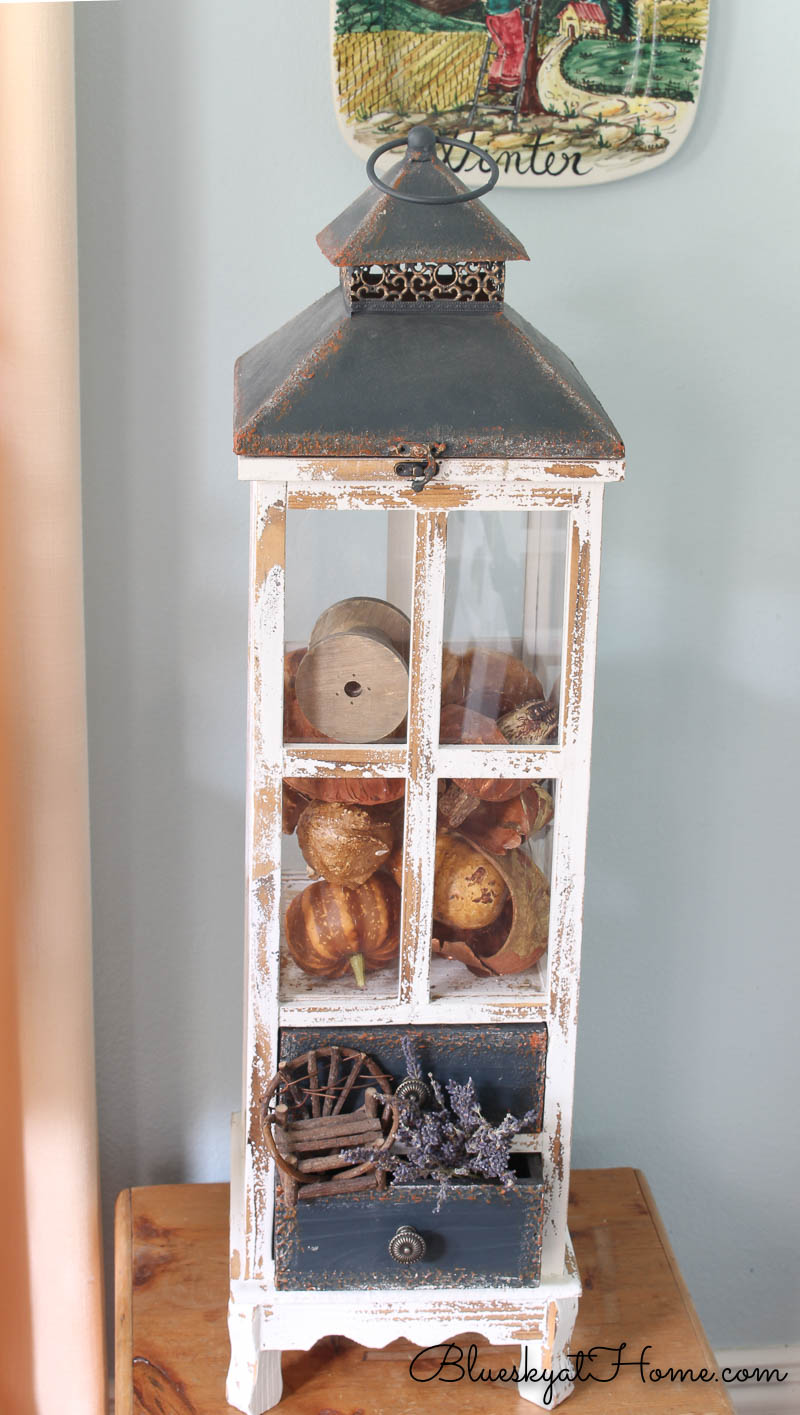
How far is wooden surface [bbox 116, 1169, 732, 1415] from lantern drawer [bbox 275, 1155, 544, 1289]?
0.17 meters

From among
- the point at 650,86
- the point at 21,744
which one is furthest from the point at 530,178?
the point at 21,744

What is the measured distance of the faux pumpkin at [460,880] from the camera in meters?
1.03

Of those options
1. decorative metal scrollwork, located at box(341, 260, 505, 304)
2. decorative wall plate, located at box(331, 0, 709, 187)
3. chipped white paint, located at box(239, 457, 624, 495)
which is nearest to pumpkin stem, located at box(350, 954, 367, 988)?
chipped white paint, located at box(239, 457, 624, 495)

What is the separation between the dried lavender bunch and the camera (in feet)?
3.38

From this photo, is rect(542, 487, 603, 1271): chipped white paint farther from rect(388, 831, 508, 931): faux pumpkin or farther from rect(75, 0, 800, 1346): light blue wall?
rect(75, 0, 800, 1346): light blue wall

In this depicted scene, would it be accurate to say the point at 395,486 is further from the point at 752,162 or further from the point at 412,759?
the point at 752,162

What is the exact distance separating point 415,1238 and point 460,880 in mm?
295

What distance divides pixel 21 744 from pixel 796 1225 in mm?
1103

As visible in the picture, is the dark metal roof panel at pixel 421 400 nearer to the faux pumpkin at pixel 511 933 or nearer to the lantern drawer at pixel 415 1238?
the faux pumpkin at pixel 511 933

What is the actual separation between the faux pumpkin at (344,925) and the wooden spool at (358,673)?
0.44 feet

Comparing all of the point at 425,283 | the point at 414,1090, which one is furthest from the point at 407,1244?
the point at 425,283

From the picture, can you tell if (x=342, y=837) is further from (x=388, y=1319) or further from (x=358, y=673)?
(x=388, y=1319)

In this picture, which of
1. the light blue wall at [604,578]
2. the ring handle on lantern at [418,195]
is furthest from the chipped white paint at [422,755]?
the light blue wall at [604,578]

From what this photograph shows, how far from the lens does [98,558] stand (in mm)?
1294
